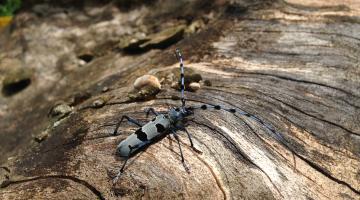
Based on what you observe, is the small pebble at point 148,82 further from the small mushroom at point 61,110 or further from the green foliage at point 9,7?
the green foliage at point 9,7

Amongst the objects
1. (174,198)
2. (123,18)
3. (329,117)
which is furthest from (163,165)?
(123,18)

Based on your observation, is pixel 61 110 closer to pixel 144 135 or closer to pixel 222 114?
pixel 144 135

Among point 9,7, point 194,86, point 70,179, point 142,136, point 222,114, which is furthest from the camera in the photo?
point 9,7

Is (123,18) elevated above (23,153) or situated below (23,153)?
above

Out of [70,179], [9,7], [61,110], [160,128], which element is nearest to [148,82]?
[160,128]

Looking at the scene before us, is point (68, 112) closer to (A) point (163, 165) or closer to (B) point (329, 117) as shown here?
(A) point (163, 165)

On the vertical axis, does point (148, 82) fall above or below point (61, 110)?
above

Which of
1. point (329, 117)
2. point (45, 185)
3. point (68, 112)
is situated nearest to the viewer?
point (45, 185)

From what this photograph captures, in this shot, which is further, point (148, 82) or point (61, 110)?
point (61, 110)
